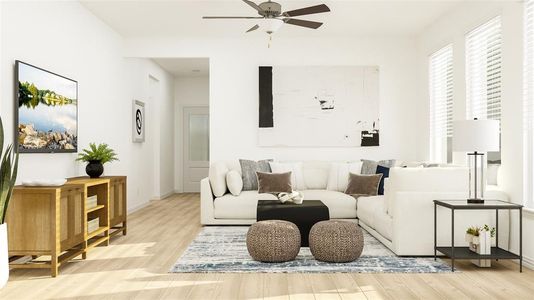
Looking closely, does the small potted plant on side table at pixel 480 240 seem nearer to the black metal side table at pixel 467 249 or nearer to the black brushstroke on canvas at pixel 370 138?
the black metal side table at pixel 467 249

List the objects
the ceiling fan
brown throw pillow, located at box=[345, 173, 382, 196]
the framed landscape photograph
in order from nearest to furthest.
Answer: the framed landscape photograph, the ceiling fan, brown throw pillow, located at box=[345, 173, 382, 196]

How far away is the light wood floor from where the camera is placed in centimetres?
317

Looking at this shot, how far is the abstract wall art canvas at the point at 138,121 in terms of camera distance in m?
7.65

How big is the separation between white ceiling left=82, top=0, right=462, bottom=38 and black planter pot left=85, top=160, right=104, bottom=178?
194 centimetres

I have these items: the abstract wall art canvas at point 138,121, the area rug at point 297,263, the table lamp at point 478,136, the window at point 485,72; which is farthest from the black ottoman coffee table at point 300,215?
the abstract wall art canvas at point 138,121

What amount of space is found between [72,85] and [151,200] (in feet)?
14.0

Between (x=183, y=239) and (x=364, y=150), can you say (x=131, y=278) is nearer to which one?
(x=183, y=239)

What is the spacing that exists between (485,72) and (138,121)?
5.34m

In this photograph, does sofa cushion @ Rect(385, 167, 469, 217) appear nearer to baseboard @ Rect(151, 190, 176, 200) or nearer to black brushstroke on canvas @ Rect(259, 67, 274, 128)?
black brushstroke on canvas @ Rect(259, 67, 274, 128)

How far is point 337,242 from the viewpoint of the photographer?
3.96 m

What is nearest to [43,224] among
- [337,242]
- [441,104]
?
[337,242]

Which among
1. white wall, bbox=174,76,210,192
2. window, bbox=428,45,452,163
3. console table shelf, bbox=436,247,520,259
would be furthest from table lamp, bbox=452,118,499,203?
white wall, bbox=174,76,210,192

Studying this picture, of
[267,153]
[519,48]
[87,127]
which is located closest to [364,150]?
[267,153]

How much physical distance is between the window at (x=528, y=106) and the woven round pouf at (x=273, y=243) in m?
2.08
